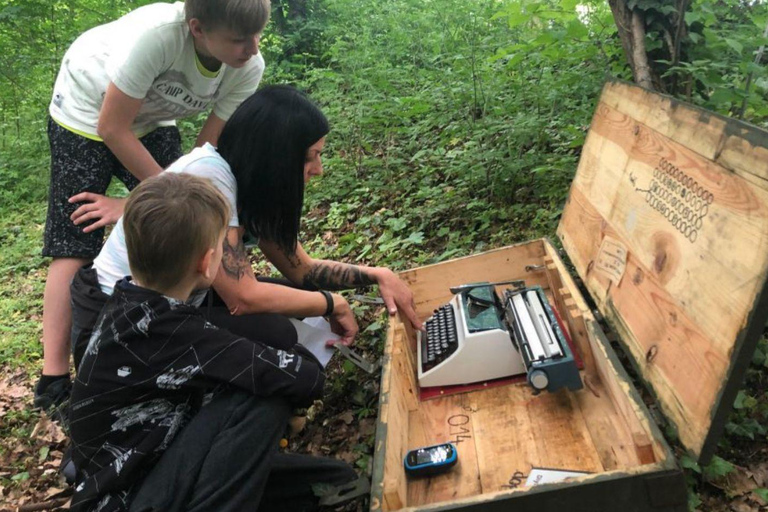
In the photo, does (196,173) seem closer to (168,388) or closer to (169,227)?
(169,227)

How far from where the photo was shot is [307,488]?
78.5 inches

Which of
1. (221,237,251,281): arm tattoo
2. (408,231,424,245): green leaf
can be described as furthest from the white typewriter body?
(408,231,424,245): green leaf

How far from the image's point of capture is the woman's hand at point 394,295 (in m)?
2.55

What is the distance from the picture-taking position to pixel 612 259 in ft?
7.35

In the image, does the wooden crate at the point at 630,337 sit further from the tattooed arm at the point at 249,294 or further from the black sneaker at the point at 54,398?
the black sneaker at the point at 54,398

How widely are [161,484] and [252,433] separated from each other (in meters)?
0.29

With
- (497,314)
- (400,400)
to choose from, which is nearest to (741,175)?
(497,314)

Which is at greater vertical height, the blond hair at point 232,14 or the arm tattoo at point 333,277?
the blond hair at point 232,14

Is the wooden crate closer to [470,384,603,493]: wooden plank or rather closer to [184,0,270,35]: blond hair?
[470,384,603,493]: wooden plank

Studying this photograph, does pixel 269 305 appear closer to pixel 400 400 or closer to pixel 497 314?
pixel 400 400

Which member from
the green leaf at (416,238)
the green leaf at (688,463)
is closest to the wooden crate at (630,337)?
the green leaf at (688,463)

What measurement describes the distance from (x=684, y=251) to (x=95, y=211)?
2463 mm

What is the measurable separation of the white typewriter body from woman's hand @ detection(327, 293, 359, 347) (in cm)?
38

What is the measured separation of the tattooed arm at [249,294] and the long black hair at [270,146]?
6.5 inches
